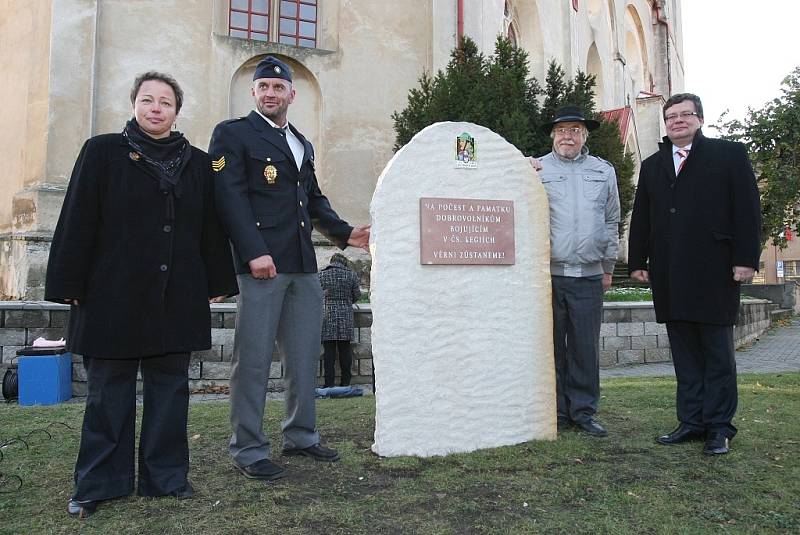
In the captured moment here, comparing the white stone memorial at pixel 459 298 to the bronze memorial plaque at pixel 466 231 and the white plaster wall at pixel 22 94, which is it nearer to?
the bronze memorial plaque at pixel 466 231

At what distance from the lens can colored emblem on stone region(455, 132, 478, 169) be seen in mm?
4492

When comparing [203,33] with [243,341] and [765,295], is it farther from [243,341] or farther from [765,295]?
[765,295]

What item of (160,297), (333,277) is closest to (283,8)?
(333,277)

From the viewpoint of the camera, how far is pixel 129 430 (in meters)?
3.38

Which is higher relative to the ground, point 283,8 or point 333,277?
point 283,8

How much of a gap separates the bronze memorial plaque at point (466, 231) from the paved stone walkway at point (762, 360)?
561cm

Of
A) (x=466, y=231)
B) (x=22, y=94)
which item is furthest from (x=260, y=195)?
(x=22, y=94)

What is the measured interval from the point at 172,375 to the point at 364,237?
1569mm

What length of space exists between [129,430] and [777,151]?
21.7 m

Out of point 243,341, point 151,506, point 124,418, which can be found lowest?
point 151,506

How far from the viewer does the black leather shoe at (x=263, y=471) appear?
3.69m

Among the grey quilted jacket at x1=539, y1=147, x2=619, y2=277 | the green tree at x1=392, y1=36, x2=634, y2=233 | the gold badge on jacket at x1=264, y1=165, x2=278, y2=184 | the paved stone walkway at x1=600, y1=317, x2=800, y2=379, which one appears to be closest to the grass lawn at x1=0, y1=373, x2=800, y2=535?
the grey quilted jacket at x1=539, y1=147, x2=619, y2=277

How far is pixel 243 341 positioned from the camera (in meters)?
3.89

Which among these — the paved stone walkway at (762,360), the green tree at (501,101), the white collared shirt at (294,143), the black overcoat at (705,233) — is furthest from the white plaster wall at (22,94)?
the black overcoat at (705,233)
